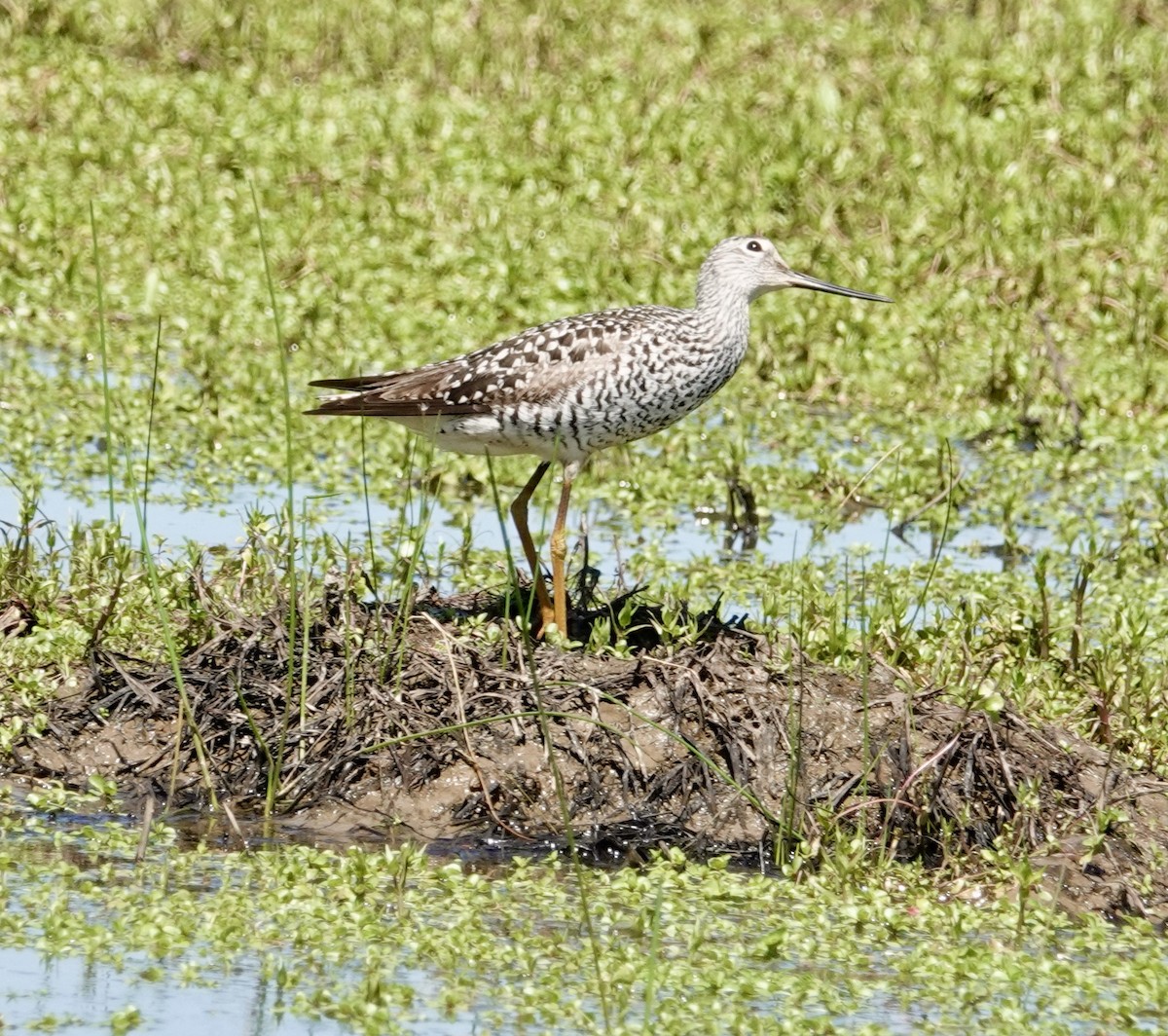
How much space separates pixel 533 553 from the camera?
755 centimetres

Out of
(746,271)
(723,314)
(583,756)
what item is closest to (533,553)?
(583,756)

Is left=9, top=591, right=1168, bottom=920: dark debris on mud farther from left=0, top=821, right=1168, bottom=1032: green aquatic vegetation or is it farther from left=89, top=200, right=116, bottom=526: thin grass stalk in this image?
left=89, top=200, right=116, bottom=526: thin grass stalk

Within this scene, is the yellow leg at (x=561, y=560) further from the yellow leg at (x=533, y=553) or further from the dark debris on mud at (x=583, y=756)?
the dark debris on mud at (x=583, y=756)

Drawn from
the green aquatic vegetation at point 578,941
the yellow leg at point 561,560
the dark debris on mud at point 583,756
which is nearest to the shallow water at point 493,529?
the yellow leg at point 561,560

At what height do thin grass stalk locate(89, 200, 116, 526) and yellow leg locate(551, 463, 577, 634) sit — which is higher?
thin grass stalk locate(89, 200, 116, 526)

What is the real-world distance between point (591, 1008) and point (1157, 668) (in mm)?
3344

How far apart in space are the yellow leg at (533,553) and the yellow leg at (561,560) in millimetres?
39

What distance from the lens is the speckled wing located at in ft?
25.5

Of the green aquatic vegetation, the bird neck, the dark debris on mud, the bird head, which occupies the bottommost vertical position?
the green aquatic vegetation

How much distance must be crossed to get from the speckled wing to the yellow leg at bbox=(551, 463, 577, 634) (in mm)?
455

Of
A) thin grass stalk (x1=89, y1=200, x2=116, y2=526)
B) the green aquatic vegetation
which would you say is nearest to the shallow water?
thin grass stalk (x1=89, y1=200, x2=116, y2=526)

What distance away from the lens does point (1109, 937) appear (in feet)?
19.3

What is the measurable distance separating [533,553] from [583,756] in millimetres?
1137

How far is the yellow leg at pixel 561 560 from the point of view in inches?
297
